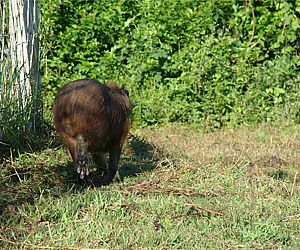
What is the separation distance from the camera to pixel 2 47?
252 inches

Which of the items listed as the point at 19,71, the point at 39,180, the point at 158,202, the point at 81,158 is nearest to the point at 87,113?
the point at 81,158

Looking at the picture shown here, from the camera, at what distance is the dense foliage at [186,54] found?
33.1 feet

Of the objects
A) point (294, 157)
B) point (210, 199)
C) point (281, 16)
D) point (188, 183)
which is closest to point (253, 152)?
point (294, 157)

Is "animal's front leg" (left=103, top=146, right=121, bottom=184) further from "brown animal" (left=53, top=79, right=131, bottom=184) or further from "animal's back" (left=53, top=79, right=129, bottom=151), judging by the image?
"animal's back" (left=53, top=79, right=129, bottom=151)

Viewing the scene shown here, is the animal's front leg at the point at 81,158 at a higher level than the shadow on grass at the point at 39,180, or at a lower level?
higher

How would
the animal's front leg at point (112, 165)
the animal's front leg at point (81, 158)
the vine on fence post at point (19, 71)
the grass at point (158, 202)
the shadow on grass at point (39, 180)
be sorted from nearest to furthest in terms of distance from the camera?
1. the grass at point (158, 202)
2. the shadow on grass at point (39, 180)
3. the animal's front leg at point (81, 158)
4. the animal's front leg at point (112, 165)
5. the vine on fence post at point (19, 71)

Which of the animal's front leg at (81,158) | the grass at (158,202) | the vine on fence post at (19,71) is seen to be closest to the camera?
the grass at (158,202)

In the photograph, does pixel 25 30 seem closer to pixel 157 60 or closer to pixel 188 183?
pixel 188 183

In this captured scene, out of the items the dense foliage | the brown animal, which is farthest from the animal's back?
the dense foliage

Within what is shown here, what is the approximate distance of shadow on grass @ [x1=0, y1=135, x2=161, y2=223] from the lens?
5.33 m

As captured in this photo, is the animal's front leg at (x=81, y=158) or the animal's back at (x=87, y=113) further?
the animal's front leg at (x=81, y=158)

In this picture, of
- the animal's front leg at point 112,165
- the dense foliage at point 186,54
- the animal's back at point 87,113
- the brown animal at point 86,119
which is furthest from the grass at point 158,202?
the dense foliage at point 186,54

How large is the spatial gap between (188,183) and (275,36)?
4.90m

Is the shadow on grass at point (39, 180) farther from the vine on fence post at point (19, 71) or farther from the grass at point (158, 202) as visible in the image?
the vine on fence post at point (19, 71)
